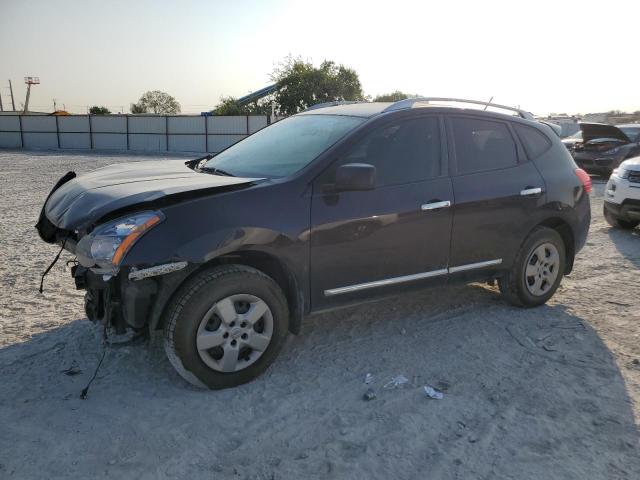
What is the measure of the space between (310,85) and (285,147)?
4415 centimetres

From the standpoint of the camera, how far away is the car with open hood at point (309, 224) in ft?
10.0

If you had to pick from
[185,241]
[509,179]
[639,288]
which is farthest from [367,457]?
[639,288]

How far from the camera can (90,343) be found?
3828mm

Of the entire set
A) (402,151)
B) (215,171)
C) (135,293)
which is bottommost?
(135,293)

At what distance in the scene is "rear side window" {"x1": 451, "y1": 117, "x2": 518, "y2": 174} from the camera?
4156 millimetres

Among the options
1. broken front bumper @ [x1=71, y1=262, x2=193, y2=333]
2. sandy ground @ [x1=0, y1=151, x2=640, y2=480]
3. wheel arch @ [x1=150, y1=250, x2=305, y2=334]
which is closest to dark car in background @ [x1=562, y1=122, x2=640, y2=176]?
sandy ground @ [x1=0, y1=151, x2=640, y2=480]

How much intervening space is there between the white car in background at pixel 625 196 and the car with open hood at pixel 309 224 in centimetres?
343

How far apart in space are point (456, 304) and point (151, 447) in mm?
3012

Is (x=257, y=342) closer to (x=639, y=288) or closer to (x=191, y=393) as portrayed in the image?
(x=191, y=393)

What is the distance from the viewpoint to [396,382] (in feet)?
11.1

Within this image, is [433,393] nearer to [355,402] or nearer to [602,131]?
[355,402]

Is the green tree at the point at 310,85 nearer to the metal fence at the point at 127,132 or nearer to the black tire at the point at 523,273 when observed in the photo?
the metal fence at the point at 127,132

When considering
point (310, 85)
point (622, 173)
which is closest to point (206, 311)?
point (622, 173)

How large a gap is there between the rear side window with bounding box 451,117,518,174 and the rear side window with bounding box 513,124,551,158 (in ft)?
0.48
